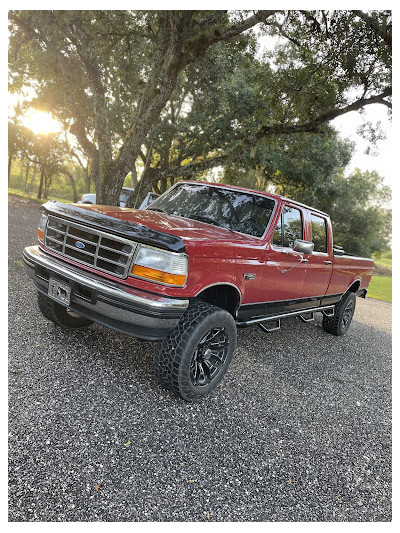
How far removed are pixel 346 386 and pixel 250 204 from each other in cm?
253

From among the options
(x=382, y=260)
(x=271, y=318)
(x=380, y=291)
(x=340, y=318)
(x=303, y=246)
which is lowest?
(x=382, y=260)

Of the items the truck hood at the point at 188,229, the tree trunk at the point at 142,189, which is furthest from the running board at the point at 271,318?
the tree trunk at the point at 142,189

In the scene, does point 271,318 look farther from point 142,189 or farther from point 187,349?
point 142,189

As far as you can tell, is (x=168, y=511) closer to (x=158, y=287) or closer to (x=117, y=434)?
(x=117, y=434)

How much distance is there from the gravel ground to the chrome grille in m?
1.06

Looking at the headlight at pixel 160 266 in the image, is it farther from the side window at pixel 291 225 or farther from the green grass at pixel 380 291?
the green grass at pixel 380 291

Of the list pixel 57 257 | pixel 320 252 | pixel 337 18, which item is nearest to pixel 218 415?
pixel 57 257

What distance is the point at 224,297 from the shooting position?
3555 mm

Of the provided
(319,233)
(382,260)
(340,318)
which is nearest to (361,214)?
(382,260)

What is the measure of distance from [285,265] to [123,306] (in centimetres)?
216

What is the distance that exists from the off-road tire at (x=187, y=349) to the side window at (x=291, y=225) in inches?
61.7

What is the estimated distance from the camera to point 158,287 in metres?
2.80

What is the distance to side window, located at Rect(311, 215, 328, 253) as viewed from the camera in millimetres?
5012

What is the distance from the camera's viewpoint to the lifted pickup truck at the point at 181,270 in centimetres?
281
